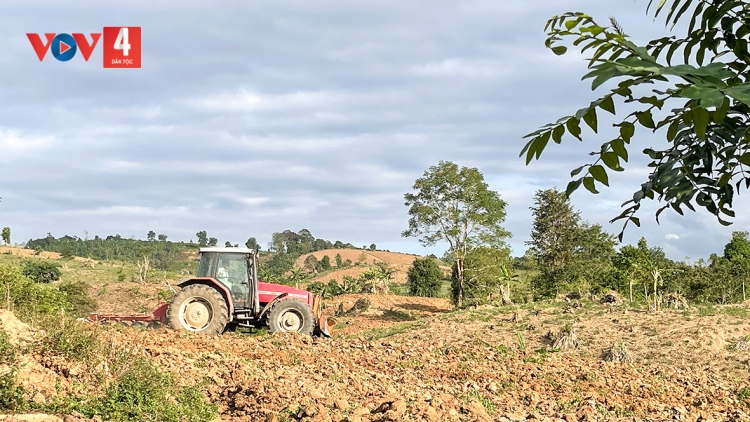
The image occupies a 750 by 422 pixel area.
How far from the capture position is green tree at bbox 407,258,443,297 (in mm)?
38094

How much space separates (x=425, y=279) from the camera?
38.2 m

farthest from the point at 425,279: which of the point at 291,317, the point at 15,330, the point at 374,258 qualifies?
the point at 374,258

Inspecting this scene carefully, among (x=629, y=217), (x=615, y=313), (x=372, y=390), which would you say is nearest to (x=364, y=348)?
(x=372, y=390)

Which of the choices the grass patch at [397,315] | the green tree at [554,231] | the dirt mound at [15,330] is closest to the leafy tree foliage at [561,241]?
the green tree at [554,231]

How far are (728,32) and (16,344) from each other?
21.4ft

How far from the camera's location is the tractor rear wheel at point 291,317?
12.3 metres

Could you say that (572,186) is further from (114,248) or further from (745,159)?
(114,248)

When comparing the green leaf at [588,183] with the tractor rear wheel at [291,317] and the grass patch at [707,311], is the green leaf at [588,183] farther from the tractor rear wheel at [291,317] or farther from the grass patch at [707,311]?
the grass patch at [707,311]

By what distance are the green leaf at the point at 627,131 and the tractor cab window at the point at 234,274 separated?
1122 centimetres

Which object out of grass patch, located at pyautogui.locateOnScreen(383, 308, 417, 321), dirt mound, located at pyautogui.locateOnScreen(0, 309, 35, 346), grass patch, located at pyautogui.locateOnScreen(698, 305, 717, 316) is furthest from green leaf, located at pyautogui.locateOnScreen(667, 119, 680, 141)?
grass patch, located at pyautogui.locateOnScreen(383, 308, 417, 321)

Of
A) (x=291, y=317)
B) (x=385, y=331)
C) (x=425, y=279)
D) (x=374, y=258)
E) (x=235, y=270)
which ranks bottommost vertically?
(x=385, y=331)

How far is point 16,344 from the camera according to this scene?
638 centimetres

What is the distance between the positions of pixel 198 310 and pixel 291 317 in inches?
68.0

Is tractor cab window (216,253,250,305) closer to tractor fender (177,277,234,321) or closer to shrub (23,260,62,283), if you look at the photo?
tractor fender (177,277,234,321)
